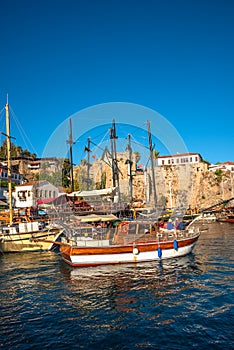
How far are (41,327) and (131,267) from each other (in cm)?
963

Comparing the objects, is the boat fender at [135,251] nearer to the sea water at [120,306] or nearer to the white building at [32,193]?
the sea water at [120,306]

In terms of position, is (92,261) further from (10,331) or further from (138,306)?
(10,331)

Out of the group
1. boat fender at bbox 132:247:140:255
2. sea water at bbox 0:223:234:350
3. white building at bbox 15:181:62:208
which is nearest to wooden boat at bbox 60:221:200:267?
boat fender at bbox 132:247:140:255

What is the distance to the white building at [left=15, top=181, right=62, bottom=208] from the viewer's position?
157 feet

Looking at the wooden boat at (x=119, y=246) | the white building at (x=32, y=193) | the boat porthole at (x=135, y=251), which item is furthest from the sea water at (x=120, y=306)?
the white building at (x=32, y=193)

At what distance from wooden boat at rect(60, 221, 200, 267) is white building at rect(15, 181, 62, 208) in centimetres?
2790

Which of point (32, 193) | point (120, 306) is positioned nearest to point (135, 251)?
point (120, 306)

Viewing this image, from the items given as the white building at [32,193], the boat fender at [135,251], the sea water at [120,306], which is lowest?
the sea water at [120,306]

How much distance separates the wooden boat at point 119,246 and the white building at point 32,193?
1098 inches

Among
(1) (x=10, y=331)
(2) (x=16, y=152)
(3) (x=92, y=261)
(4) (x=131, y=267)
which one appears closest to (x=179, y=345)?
(1) (x=10, y=331)

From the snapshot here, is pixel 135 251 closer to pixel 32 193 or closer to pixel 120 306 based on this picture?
pixel 120 306

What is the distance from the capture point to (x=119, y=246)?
20203 millimetres

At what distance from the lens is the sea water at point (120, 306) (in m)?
9.51

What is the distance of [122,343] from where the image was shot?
30.3 ft
